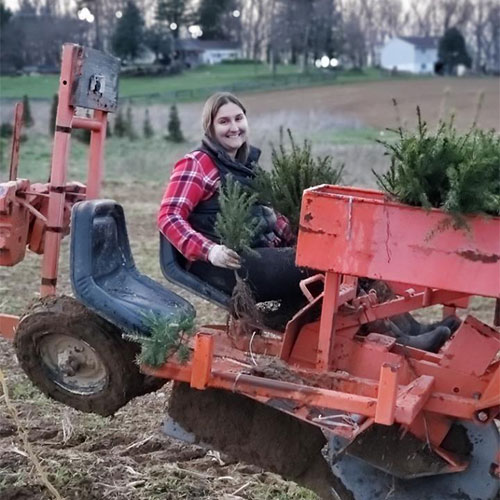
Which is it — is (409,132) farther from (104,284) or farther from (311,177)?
(104,284)

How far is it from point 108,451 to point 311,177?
1.78m

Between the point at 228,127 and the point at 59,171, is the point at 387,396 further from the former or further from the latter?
the point at 59,171

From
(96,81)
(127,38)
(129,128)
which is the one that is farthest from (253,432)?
(127,38)

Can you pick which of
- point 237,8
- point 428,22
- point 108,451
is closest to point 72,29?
point 237,8

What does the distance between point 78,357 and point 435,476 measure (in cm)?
156

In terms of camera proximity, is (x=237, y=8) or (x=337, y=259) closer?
(x=337, y=259)

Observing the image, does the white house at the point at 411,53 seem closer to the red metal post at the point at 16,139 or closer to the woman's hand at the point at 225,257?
the red metal post at the point at 16,139

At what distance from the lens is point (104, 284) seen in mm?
3906

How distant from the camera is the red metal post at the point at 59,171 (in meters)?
4.21

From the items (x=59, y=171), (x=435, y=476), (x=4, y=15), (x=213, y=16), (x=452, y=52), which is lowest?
(x=435, y=476)

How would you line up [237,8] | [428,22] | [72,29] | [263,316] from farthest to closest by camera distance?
[428,22] < [237,8] < [72,29] < [263,316]

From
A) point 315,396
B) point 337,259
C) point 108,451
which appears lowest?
point 108,451

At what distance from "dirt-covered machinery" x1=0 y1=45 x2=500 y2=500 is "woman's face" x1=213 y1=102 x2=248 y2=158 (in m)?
0.59

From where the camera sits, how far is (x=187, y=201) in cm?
405
